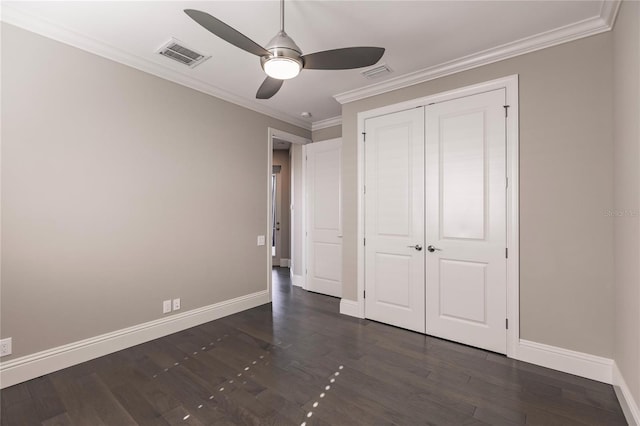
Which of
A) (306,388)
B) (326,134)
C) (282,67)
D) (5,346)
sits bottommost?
(306,388)

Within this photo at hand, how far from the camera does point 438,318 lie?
313 centimetres

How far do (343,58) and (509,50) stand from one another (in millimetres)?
1787

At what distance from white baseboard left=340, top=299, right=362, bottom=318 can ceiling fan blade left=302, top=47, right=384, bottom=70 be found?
2.76 metres

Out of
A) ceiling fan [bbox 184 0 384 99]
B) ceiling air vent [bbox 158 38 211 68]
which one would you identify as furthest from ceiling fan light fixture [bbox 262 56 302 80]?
ceiling air vent [bbox 158 38 211 68]

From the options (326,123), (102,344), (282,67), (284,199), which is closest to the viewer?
(282,67)

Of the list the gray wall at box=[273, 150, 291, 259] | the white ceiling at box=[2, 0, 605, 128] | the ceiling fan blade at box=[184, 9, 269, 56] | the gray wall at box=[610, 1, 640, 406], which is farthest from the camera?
the gray wall at box=[273, 150, 291, 259]

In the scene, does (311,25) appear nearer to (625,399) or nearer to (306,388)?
(306,388)

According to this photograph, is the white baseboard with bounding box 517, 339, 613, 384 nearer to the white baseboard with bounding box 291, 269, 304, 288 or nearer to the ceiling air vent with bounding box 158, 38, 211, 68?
the white baseboard with bounding box 291, 269, 304, 288

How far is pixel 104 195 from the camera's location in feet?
8.98

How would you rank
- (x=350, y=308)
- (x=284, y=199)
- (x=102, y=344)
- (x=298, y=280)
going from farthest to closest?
(x=284, y=199), (x=298, y=280), (x=350, y=308), (x=102, y=344)

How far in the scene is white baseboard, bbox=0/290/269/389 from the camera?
227 cm

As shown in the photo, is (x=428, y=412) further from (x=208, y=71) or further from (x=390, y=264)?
(x=208, y=71)

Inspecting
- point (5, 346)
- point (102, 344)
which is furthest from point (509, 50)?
point (5, 346)

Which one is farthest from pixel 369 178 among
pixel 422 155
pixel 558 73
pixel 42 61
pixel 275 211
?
pixel 275 211
